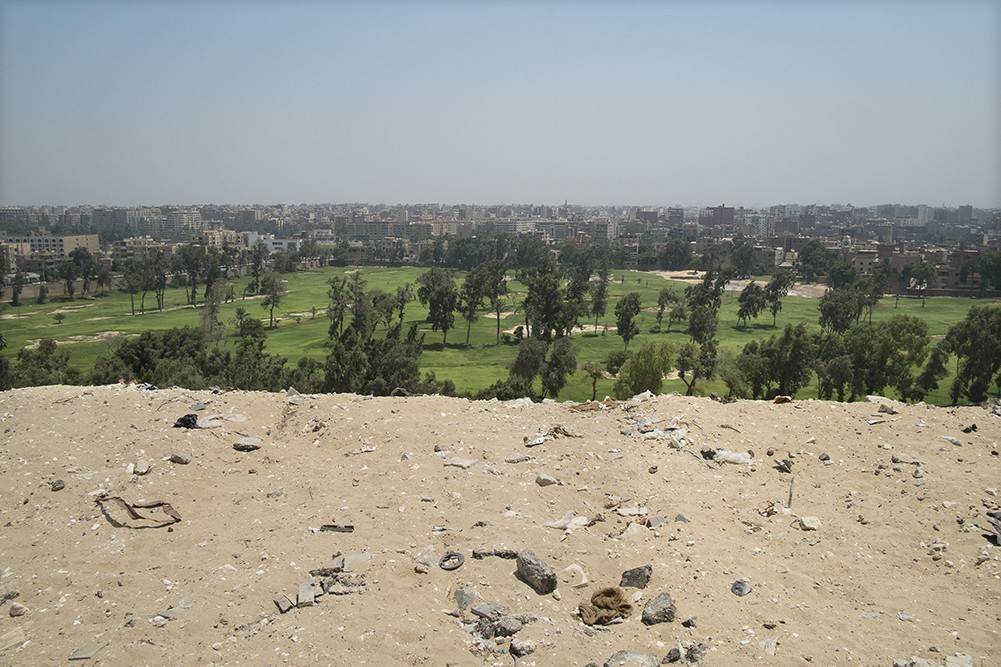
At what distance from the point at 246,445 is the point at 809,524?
8342mm

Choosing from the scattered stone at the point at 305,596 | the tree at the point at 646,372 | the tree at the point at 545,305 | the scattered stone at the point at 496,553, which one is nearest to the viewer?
the scattered stone at the point at 305,596

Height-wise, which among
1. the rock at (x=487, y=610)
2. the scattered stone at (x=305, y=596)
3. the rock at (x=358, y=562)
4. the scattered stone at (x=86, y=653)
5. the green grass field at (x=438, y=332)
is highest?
the rock at (x=358, y=562)

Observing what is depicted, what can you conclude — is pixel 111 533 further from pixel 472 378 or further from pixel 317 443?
pixel 472 378

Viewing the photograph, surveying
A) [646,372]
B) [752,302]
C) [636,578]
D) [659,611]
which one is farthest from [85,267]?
[659,611]

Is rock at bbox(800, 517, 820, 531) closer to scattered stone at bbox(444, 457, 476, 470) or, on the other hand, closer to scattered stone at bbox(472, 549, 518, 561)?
scattered stone at bbox(472, 549, 518, 561)

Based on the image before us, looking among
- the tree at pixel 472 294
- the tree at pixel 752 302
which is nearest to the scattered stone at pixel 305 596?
the tree at pixel 472 294

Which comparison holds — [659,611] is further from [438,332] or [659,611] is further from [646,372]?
[438,332]

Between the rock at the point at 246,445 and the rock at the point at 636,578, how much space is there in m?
6.40

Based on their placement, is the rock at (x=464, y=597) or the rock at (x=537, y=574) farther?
the rock at (x=537, y=574)

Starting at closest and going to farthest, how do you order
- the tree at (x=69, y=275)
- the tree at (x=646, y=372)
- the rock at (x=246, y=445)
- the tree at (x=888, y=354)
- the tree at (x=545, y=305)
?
the rock at (x=246, y=445) < the tree at (x=646, y=372) < the tree at (x=888, y=354) < the tree at (x=545, y=305) < the tree at (x=69, y=275)

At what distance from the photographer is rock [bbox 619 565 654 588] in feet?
24.6

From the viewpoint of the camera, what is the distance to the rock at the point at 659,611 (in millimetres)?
6906

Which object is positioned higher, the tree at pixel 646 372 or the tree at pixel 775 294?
the tree at pixel 775 294

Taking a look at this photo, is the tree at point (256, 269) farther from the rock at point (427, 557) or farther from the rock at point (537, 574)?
the rock at point (537, 574)
